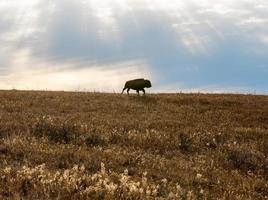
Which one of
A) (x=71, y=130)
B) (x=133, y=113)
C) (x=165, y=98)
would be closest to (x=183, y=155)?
(x=71, y=130)

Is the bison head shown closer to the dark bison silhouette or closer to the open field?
the dark bison silhouette

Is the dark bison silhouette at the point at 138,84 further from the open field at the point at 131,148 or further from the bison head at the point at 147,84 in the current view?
the open field at the point at 131,148

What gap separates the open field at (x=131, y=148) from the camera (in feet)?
36.0

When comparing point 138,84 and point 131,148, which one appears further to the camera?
point 138,84

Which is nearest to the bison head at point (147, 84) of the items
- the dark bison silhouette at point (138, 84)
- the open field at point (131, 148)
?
the dark bison silhouette at point (138, 84)

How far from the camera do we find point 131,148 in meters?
17.4

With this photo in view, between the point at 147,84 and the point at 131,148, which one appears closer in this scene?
the point at 131,148

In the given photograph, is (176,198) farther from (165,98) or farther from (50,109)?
(165,98)

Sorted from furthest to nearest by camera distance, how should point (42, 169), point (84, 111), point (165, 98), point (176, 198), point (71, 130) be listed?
point (165, 98) → point (84, 111) → point (71, 130) → point (42, 169) → point (176, 198)

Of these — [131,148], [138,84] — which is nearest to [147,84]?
[138,84]

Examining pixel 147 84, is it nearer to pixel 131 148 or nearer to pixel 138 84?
pixel 138 84

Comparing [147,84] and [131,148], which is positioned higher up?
[147,84]

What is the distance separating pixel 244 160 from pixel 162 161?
3503 millimetres

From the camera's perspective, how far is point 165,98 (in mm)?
33500
